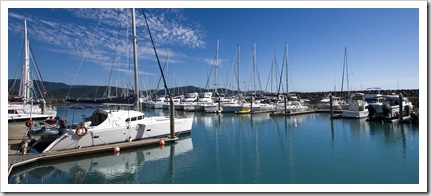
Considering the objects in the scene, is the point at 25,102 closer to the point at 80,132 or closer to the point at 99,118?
the point at 99,118

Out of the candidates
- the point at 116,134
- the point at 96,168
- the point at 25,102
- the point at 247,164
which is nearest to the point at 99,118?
the point at 116,134

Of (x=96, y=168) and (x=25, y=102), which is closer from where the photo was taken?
(x=96, y=168)

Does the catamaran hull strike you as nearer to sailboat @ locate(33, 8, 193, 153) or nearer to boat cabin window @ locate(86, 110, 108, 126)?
sailboat @ locate(33, 8, 193, 153)

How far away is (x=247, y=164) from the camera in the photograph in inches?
468

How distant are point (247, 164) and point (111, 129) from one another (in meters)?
8.06

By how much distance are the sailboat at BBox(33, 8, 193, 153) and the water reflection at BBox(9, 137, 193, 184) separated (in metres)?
1.04

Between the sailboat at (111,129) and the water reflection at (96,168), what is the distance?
3.42 ft

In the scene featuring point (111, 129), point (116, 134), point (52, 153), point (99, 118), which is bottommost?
point (52, 153)

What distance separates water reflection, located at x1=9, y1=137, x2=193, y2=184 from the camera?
10.2m

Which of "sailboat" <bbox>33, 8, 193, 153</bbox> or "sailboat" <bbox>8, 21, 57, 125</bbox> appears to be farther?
"sailboat" <bbox>8, 21, 57, 125</bbox>

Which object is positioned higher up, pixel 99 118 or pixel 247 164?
pixel 99 118

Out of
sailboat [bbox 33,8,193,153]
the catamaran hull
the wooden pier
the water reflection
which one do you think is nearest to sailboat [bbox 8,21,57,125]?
the wooden pier

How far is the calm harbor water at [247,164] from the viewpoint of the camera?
1005 cm

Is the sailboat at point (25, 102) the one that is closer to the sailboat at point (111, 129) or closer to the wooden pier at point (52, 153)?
the wooden pier at point (52, 153)
